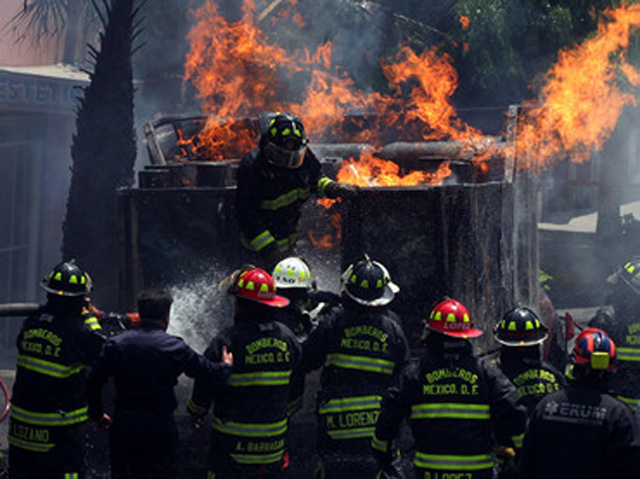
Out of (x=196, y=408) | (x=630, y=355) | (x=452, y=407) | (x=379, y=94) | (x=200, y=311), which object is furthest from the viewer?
(x=379, y=94)

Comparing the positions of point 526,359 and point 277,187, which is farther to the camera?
point 277,187

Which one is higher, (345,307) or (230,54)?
(230,54)

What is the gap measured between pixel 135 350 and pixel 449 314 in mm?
1934

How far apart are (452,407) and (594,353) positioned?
3.12 ft

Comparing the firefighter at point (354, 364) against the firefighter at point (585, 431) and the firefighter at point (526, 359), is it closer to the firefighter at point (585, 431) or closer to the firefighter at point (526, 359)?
the firefighter at point (526, 359)

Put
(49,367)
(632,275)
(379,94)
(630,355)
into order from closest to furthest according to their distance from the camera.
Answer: (49,367)
(630,355)
(632,275)
(379,94)

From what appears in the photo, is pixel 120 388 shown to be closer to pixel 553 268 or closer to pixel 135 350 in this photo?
pixel 135 350

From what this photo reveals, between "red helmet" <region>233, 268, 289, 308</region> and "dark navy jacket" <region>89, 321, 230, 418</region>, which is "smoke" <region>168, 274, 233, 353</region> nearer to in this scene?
"red helmet" <region>233, 268, 289, 308</region>

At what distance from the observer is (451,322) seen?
543 centimetres

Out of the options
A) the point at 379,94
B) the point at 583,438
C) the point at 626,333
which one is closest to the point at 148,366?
the point at 583,438

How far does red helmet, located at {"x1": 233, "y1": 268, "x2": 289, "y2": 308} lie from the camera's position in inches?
227

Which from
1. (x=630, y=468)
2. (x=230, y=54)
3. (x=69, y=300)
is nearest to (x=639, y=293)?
(x=630, y=468)

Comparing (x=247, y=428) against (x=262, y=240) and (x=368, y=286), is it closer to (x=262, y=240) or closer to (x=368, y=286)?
(x=368, y=286)

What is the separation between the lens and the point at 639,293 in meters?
6.73
